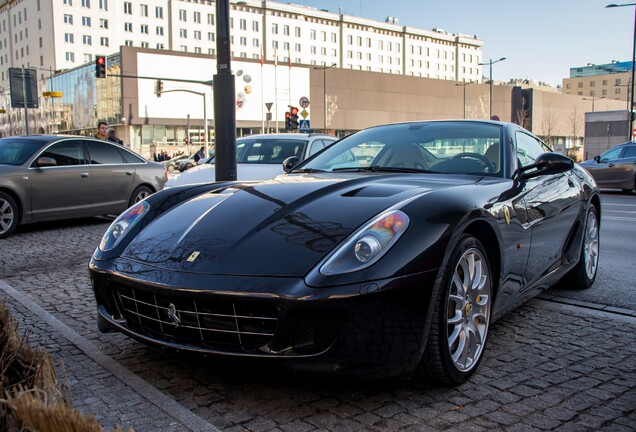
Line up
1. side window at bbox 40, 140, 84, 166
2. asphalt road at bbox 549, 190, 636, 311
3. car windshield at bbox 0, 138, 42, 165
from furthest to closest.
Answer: side window at bbox 40, 140, 84, 166 < car windshield at bbox 0, 138, 42, 165 < asphalt road at bbox 549, 190, 636, 311

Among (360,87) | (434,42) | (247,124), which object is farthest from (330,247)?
(434,42)

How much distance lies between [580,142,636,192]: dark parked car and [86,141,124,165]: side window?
13.6 metres

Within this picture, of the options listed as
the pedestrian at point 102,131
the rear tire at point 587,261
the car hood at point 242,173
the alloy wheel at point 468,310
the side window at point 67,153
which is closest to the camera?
the alloy wheel at point 468,310

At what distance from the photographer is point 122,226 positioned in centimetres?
354

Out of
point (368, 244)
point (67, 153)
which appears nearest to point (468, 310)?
point (368, 244)

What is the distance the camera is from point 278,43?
102 meters

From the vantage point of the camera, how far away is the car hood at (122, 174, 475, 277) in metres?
2.77

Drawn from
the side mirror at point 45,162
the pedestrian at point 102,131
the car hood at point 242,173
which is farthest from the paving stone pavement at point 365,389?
the pedestrian at point 102,131

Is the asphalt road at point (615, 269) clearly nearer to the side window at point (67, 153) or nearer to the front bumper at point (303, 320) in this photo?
the front bumper at point (303, 320)

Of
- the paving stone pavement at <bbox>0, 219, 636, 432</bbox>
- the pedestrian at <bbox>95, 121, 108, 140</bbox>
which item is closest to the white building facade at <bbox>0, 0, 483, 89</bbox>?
the pedestrian at <bbox>95, 121, 108, 140</bbox>

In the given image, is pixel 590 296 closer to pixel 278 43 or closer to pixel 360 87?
pixel 360 87

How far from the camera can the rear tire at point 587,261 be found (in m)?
5.13

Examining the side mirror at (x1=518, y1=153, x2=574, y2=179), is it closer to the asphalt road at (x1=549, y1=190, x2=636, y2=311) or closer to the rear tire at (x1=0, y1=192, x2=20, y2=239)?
the asphalt road at (x1=549, y1=190, x2=636, y2=311)

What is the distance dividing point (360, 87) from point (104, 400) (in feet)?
253
